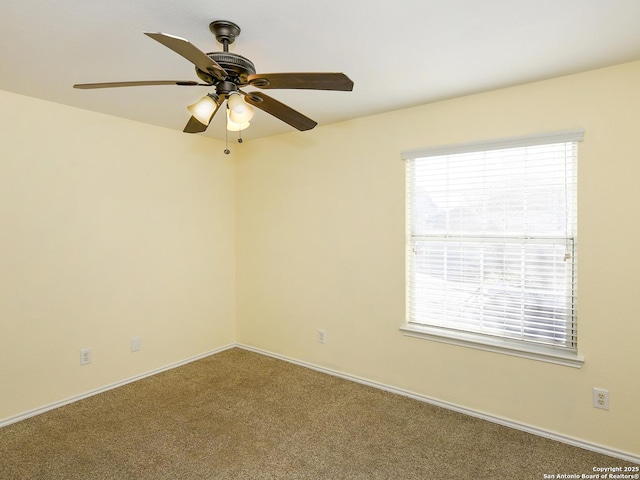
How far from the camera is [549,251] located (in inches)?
97.3

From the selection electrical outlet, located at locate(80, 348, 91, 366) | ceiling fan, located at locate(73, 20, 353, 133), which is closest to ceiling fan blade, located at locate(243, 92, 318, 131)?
ceiling fan, located at locate(73, 20, 353, 133)

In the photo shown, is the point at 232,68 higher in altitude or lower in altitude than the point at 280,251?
higher

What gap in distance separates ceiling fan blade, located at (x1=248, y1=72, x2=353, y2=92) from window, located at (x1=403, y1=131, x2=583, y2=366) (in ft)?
5.01


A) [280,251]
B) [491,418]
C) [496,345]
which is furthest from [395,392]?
[280,251]

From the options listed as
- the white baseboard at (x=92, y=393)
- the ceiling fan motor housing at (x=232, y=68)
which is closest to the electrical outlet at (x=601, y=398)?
the ceiling fan motor housing at (x=232, y=68)

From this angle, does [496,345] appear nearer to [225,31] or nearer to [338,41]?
[338,41]

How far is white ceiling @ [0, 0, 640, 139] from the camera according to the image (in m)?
1.64

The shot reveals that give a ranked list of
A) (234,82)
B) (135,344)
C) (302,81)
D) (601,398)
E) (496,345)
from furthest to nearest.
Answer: (135,344), (496,345), (601,398), (234,82), (302,81)

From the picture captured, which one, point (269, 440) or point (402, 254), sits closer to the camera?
point (269, 440)

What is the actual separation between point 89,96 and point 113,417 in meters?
2.34

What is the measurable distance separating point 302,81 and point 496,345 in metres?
2.21

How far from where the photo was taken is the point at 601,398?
89.8 inches

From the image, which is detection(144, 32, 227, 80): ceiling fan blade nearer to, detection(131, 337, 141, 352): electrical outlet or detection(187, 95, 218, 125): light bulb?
detection(187, 95, 218, 125): light bulb

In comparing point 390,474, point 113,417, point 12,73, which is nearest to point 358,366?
point 390,474
